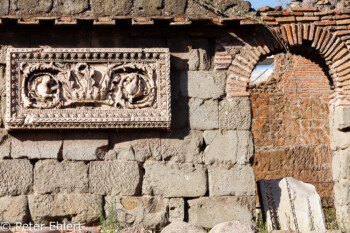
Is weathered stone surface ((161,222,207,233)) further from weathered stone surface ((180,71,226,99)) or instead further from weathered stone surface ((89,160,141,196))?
weathered stone surface ((180,71,226,99))

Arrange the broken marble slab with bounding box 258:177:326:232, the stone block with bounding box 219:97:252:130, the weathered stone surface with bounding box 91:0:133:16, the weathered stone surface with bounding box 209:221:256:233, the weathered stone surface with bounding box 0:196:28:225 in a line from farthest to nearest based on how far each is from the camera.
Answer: the weathered stone surface with bounding box 91:0:133:16
the stone block with bounding box 219:97:252:130
the broken marble slab with bounding box 258:177:326:232
the weathered stone surface with bounding box 0:196:28:225
the weathered stone surface with bounding box 209:221:256:233

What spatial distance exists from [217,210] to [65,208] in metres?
1.72

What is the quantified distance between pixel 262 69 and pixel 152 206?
42.8 feet

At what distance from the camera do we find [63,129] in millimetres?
6312

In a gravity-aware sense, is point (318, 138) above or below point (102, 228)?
above

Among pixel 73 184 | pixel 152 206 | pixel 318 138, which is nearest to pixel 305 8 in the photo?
pixel 152 206

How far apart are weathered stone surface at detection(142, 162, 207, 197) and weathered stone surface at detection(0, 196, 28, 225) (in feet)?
4.47

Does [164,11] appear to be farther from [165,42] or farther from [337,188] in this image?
[337,188]

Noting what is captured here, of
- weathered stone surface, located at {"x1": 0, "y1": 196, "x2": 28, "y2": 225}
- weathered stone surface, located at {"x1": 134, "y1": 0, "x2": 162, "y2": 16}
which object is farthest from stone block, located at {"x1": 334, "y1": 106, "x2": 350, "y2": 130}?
weathered stone surface, located at {"x1": 0, "y1": 196, "x2": 28, "y2": 225}

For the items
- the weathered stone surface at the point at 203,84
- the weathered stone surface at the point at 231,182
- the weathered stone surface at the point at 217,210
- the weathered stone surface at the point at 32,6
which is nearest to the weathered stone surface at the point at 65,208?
the weathered stone surface at the point at 217,210

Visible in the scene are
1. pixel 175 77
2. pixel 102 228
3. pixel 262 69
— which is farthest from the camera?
pixel 262 69

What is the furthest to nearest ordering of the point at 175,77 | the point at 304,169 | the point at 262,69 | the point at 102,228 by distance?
the point at 262,69 → the point at 304,169 → the point at 175,77 → the point at 102,228

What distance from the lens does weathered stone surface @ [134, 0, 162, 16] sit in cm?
662

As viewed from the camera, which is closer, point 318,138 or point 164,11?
point 164,11
